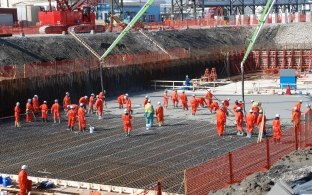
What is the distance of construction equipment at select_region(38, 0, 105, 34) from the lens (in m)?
47.5

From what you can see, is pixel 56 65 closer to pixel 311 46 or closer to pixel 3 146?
pixel 3 146

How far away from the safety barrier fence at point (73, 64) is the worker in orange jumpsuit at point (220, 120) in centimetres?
1334

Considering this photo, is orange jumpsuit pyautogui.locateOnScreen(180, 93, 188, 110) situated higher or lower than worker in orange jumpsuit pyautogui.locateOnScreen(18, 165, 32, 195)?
higher

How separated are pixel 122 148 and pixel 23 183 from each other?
23.4 feet

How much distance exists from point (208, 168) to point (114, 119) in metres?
14.2

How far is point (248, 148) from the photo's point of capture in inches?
653

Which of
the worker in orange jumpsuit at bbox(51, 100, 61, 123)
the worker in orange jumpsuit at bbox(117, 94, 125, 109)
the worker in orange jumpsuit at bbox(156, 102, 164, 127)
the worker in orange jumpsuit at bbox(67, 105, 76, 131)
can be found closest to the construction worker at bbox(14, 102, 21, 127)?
the worker in orange jumpsuit at bbox(51, 100, 61, 123)

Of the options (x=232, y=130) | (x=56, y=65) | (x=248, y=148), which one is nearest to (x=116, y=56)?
(x=56, y=65)

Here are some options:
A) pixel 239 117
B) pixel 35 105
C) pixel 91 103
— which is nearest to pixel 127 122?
pixel 239 117

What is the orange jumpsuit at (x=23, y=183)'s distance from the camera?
50.8ft

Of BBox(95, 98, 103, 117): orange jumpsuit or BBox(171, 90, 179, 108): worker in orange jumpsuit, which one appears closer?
BBox(95, 98, 103, 117): orange jumpsuit

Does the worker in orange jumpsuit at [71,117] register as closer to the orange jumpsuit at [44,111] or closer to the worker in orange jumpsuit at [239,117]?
the orange jumpsuit at [44,111]

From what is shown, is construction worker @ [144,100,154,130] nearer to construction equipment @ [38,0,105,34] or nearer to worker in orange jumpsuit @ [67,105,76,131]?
worker in orange jumpsuit @ [67,105,76,131]

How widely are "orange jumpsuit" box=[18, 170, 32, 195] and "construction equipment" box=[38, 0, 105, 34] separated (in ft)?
107
